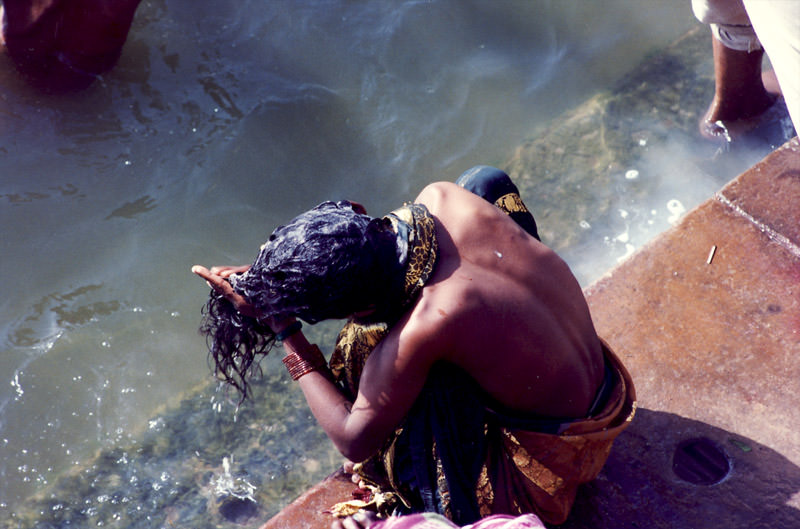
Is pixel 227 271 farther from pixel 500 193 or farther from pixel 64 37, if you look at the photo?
pixel 64 37

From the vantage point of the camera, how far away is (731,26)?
3582 millimetres

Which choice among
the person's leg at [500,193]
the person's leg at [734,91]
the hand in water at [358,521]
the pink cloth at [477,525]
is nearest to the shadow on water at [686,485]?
the hand in water at [358,521]

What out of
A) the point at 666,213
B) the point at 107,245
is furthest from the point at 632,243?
the point at 107,245

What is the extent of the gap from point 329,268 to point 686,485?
1481mm

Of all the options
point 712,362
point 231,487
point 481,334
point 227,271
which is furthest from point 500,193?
point 231,487

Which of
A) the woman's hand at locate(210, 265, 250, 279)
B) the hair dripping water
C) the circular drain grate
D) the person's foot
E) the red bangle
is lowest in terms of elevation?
the person's foot

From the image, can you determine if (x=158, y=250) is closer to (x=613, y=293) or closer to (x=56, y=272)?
(x=56, y=272)

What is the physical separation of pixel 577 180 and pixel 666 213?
585 mm

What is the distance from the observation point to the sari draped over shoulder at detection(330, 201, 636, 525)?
2082 millimetres

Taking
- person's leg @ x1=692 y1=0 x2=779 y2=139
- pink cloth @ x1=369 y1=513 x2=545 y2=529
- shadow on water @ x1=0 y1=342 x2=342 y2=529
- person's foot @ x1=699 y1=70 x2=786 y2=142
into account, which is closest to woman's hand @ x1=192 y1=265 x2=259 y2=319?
pink cloth @ x1=369 y1=513 x2=545 y2=529

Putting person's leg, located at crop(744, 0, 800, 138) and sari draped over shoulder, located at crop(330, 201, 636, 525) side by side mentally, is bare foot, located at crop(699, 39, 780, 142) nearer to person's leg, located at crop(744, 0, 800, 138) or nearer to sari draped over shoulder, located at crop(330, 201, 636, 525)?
person's leg, located at crop(744, 0, 800, 138)

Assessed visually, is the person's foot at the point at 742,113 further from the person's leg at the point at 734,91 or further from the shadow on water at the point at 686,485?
the shadow on water at the point at 686,485

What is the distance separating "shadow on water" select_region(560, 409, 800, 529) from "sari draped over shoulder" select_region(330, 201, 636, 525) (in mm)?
276

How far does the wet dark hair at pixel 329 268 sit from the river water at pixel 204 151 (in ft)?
5.84
